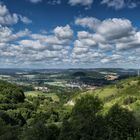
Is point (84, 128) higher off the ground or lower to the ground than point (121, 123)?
A: lower

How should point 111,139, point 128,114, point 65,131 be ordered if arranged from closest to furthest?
point 111,139, point 65,131, point 128,114

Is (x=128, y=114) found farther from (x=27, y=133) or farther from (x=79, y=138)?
(x=27, y=133)

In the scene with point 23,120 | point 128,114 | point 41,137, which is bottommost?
point 23,120

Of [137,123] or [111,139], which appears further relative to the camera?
[137,123]

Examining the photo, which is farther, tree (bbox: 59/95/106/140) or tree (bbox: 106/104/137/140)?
tree (bbox: 106/104/137/140)

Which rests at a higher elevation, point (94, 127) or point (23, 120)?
point (94, 127)

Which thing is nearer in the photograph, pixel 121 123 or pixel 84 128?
pixel 84 128

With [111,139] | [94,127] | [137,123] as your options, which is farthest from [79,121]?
[137,123]

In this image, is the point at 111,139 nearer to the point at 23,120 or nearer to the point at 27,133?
the point at 27,133

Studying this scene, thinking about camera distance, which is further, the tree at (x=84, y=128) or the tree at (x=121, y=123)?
the tree at (x=121, y=123)

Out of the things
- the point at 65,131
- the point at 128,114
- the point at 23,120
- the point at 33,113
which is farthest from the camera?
the point at 33,113
